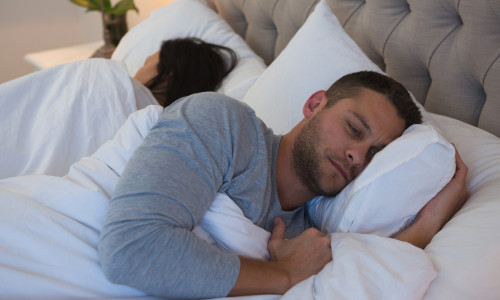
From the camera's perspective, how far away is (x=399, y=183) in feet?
2.78

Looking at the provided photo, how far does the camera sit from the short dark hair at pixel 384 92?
0.99 metres

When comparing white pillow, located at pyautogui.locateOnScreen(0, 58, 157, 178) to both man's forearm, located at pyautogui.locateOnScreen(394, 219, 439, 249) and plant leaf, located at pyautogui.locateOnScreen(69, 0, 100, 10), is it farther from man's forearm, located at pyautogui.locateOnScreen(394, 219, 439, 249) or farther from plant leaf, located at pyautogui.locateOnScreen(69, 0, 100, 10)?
plant leaf, located at pyautogui.locateOnScreen(69, 0, 100, 10)

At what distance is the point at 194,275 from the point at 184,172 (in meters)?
0.16

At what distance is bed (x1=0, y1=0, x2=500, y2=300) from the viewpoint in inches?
27.9

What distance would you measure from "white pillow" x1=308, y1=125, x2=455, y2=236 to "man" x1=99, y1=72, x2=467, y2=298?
34 millimetres

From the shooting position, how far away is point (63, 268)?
2.34ft

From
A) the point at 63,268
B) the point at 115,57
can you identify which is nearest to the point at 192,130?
the point at 63,268

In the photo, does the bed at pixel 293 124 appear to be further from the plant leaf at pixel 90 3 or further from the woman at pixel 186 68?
the plant leaf at pixel 90 3

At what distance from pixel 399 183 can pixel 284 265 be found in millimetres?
262

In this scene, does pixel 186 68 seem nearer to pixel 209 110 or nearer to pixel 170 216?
pixel 209 110

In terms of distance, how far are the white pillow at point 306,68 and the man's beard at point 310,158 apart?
0.21m

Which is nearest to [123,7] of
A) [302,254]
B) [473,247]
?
[302,254]

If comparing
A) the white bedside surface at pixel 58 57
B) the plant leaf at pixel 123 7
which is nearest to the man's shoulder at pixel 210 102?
the white bedside surface at pixel 58 57

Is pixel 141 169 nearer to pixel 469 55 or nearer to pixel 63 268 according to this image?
pixel 63 268
